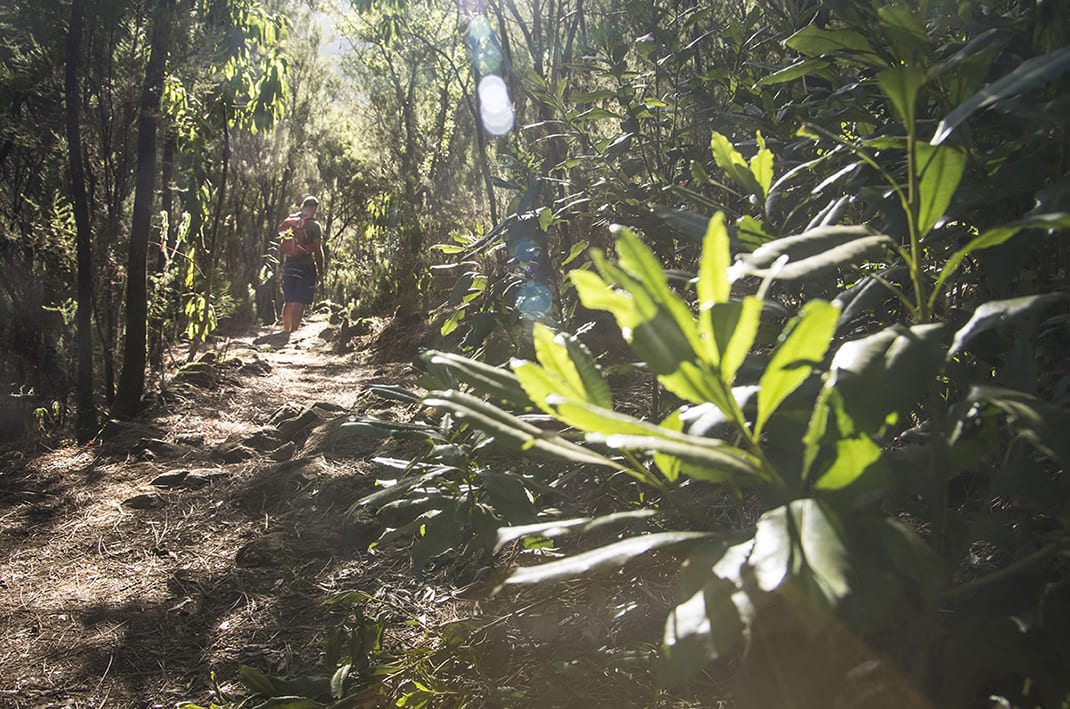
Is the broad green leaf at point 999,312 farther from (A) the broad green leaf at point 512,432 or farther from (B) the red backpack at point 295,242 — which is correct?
(B) the red backpack at point 295,242

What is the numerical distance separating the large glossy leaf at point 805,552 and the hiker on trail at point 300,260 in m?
8.02

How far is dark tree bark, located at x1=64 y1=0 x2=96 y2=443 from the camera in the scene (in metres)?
3.46

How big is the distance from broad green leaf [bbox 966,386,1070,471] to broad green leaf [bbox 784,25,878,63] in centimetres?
52

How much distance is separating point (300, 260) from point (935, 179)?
823cm

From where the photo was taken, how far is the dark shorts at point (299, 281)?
8.12m

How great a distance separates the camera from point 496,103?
9219 millimetres

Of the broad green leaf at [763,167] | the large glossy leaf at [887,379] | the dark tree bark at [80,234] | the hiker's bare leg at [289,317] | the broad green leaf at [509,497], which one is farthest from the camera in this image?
the hiker's bare leg at [289,317]

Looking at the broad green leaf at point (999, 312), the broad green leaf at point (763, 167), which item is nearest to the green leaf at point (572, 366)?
the broad green leaf at point (999, 312)

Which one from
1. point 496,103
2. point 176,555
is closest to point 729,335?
point 176,555

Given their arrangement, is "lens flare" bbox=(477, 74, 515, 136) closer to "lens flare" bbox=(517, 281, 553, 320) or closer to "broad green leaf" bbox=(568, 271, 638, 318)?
"lens flare" bbox=(517, 281, 553, 320)

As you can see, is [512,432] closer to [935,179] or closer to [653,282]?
[653,282]

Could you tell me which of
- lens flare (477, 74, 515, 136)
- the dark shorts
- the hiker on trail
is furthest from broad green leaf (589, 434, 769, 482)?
lens flare (477, 74, 515, 136)

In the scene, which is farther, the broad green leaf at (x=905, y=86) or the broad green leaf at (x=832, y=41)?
the broad green leaf at (x=832, y=41)

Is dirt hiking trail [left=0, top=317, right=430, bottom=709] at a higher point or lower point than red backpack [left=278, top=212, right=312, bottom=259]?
lower
